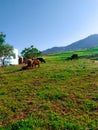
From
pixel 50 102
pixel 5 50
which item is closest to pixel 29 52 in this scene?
pixel 5 50

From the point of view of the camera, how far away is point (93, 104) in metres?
18.2

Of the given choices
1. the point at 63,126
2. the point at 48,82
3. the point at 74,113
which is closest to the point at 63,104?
the point at 74,113

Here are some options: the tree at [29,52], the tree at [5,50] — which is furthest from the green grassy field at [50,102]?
the tree at [29,52]

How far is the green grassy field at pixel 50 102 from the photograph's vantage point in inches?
617

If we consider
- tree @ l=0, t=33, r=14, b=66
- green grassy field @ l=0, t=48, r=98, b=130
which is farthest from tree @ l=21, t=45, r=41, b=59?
green grassy field @ l=0, t=48, r=98, b=130

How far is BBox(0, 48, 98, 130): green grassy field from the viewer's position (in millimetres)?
15680

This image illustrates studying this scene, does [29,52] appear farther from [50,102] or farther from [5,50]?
[50,102]

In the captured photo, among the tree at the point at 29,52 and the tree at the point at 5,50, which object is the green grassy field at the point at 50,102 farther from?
the tree at the point at 29,52

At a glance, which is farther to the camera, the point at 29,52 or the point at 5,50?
the point at 29,52

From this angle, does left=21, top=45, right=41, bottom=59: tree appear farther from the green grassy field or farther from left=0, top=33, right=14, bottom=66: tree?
the green grassy field

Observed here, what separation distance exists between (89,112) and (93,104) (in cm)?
114

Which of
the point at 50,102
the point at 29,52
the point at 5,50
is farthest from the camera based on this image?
the point at 29,52

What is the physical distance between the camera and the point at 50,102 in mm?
18828

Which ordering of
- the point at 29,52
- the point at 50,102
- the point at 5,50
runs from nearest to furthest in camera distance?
the point at 50,102 → the point at 5,50 → the point at 29,52
